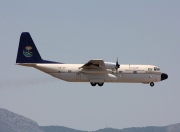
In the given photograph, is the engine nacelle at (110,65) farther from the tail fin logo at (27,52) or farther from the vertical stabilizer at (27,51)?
the tail fin logo at (27,52)

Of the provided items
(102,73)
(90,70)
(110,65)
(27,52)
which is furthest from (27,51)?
(110,65)

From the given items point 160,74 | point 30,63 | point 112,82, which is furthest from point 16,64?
point 160,74

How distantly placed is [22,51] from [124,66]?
1652 centimetres

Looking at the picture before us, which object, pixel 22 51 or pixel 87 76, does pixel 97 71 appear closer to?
pixel 87 76

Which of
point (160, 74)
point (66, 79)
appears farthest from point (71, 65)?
point (160, 74)

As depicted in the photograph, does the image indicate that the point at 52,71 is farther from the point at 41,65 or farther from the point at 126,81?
the point at 126,81

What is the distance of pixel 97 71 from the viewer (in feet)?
277

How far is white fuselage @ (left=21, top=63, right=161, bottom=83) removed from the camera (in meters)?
84.1

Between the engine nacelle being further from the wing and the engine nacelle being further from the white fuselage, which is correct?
the white fuselage

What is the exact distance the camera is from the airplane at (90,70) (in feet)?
275

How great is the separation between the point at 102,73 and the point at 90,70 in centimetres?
203

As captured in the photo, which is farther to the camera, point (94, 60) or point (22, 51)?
point (22, 51)

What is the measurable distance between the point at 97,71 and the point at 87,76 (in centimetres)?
181

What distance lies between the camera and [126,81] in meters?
86.4
